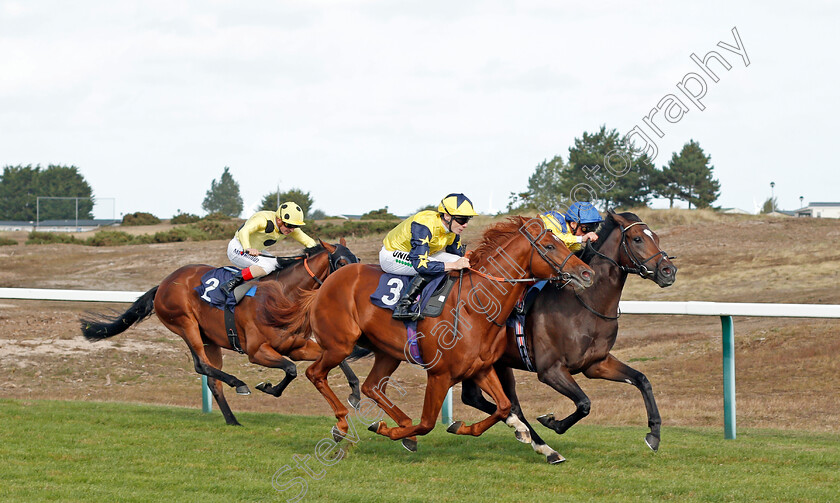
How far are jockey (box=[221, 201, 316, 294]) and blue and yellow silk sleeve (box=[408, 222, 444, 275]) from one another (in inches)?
81.5

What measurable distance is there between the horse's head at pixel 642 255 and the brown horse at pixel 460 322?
660 millimetres

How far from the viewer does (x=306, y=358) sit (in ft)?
24.2

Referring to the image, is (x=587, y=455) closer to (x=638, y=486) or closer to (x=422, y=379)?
(x=638, y=486)

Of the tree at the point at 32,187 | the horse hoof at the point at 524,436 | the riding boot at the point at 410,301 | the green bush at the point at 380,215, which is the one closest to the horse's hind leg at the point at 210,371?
the riding boot at the point at 410,301

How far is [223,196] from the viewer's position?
88.9 m

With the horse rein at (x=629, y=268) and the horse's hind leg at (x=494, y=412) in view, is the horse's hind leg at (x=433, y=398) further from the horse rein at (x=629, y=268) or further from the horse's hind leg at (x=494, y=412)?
the horse rein at (x=629, y=268)

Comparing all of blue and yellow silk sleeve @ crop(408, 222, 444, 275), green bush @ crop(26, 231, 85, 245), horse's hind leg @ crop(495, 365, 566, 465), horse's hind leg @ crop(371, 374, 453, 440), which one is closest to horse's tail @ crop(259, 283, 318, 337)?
blue and yellow silk sleeve @ crop(408, 222, 444, 275)

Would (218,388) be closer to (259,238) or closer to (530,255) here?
(259,238)

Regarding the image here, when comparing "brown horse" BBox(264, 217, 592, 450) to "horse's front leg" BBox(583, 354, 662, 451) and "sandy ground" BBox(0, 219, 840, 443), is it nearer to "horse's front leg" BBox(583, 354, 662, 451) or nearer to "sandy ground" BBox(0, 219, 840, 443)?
"horse's front leg" BBox(583, 354, 662, 451)

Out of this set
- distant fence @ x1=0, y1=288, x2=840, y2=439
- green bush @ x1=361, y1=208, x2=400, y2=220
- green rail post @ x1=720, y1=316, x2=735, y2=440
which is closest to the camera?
distant fence @ x1=0, y1=288, x2=840, y2=439

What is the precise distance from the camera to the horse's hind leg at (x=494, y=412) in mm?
5684

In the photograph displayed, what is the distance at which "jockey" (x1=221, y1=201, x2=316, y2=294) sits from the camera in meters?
7.70

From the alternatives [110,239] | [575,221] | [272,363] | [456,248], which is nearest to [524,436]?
[456,248]

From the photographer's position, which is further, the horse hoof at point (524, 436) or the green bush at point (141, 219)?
the green bush at point (141, 219)
